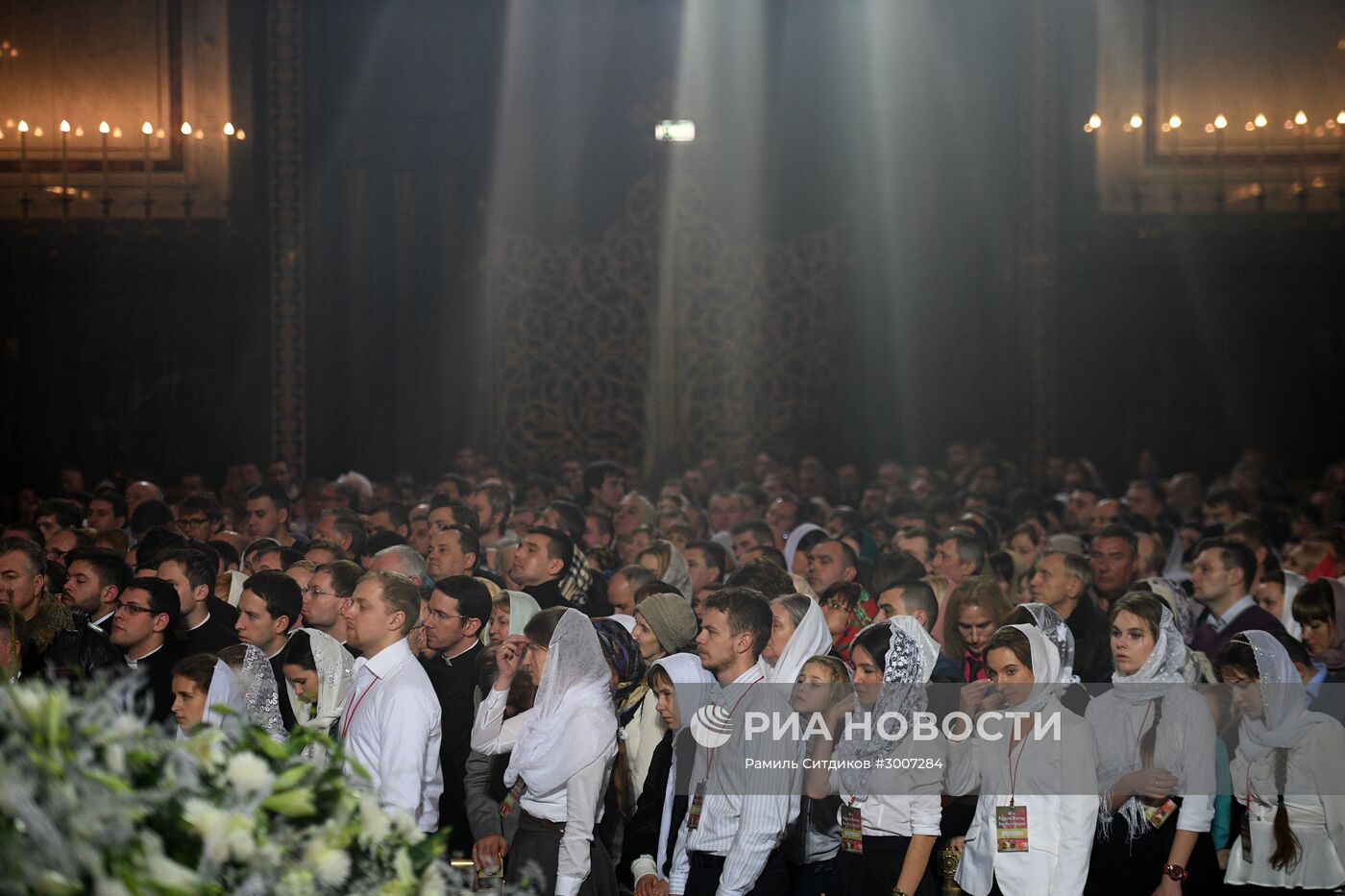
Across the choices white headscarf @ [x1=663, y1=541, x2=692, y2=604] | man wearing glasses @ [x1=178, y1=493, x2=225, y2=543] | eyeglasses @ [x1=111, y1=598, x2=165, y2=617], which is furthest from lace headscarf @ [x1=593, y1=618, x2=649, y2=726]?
man wearing glasses @ [x1=178, y1=493, x2=225, y2=543]

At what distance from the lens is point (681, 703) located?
5.16 meters

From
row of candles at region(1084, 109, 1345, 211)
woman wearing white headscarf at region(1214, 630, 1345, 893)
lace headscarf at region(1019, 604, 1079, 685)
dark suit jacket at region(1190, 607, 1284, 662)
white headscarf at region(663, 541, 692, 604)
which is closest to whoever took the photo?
woman wearing white headscarf at region(1214, 630, 1345, 893)

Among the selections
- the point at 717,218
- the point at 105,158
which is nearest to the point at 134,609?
the point at 105,158

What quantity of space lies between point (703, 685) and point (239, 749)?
2.87 m

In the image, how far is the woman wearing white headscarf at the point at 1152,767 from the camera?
494 cm

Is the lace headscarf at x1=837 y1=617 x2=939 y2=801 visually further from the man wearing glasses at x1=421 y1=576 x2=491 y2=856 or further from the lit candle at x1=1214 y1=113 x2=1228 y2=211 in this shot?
the lit candle at x1=1214 y1=113 x2=1228 y2=211

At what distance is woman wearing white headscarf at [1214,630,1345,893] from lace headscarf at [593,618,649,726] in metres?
2.03

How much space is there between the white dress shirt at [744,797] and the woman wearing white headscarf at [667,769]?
0.15 m

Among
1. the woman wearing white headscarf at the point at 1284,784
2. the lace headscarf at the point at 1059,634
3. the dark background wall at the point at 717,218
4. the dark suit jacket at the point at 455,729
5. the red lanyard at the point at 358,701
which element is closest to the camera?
the red lanyard at the point at 358,701

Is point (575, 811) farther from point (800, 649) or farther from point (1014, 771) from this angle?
point (1014, 771)

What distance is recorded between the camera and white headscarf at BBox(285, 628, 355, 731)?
5375mm

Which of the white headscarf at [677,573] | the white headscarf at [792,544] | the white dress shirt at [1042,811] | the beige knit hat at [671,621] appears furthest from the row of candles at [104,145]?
the white dress shirt at [1042,811]

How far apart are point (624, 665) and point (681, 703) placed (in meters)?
0.24

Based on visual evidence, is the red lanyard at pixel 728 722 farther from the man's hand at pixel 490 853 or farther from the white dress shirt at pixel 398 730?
the white dress shirt at pixel 398 730
